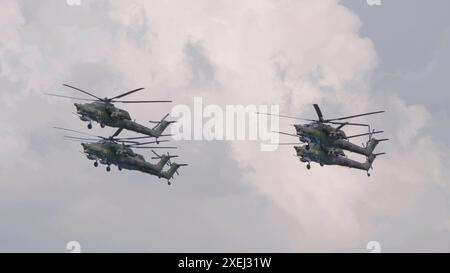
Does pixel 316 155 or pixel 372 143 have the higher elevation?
pixel 372 143

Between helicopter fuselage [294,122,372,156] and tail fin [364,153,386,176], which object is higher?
tail fin [364,153,386,176]

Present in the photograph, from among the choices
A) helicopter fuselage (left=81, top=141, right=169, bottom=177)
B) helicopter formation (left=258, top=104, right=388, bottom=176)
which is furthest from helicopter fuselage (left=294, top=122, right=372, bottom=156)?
helicopter fuselage (left=81, top=141, right=169, bottom=177)

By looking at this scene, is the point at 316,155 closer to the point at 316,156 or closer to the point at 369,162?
the point at 316,156

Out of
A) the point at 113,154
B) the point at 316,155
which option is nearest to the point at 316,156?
the point at 316,155

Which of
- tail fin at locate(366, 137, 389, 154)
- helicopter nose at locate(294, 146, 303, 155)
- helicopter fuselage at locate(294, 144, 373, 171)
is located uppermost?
tail fin at locate(366, 137, 389, 154)

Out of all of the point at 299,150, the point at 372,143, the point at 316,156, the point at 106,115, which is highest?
the point at 372,143

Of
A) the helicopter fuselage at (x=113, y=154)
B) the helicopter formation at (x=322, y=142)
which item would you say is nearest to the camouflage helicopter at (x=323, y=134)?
the helicopter formation at (x=322, y=142)

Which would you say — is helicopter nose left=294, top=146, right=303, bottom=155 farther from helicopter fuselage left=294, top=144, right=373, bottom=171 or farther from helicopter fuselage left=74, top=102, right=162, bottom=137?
helicopter fuselage left=74, top=102, right=162, bottom=137

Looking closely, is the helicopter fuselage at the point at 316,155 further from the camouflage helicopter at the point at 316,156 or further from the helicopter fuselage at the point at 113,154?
the helicopter fuselage at the point at 113,154

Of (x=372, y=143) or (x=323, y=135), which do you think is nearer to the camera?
(x=323, y=135)

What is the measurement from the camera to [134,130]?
17838 cm
